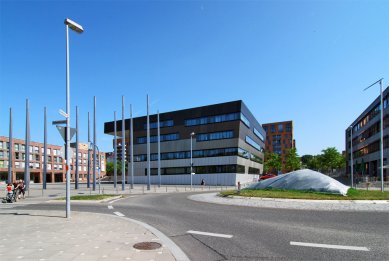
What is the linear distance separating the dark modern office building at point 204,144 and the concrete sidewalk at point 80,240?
47830mm

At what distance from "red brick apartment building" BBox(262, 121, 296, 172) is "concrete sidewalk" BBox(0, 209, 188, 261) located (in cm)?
12671

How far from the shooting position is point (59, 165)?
364ft

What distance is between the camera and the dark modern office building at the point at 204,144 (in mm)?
58531

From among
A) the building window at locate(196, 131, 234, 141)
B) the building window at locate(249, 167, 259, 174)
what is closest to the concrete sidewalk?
the building window at locate(196, 131, 234, 141)

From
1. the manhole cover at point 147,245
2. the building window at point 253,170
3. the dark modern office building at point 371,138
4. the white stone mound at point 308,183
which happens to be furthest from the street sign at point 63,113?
the building window at point 253,170

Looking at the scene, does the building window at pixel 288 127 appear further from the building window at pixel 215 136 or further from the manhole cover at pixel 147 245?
the manhole cover at pixel 147 245

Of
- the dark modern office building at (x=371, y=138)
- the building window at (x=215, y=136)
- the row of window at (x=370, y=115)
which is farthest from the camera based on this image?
the row of window at (x=370, y=115)

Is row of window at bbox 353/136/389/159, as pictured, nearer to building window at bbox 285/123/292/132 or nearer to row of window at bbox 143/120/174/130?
building window at bbox 285/123/292/132

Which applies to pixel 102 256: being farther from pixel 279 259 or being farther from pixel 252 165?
pixel 252 165

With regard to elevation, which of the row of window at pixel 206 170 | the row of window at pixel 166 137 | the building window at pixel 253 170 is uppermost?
the row of window at pixel 166 137

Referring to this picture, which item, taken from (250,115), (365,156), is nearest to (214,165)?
(250,115)

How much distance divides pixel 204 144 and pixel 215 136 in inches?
113

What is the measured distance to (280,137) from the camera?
5276 inches

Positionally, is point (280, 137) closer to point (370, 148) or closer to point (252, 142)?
point (370, 148)
